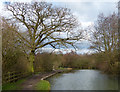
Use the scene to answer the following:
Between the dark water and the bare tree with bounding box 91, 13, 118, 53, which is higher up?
the bare tree with bounding box 91, 13, 118, 53

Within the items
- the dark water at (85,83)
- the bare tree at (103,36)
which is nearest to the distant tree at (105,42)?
the bare tree at (103,36)

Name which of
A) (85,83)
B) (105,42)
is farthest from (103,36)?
(85,83)

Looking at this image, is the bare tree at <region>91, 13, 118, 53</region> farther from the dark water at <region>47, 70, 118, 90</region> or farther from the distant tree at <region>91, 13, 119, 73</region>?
the dark water at <region>47, 70, 118, 90</region>

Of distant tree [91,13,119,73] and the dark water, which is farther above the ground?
distant tree [91,13,119,73]

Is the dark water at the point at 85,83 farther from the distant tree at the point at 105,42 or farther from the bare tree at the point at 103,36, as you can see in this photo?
the bare tree at the point at 103,36

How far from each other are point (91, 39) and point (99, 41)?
4.17 ft

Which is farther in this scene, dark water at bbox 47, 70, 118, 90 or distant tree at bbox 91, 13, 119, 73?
distant tree at bbox 91, 13, 119, 73

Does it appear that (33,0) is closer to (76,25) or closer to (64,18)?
(64,18)

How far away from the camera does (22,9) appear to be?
14.1m

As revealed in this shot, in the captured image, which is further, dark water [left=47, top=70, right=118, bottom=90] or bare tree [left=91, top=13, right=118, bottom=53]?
bare tree [left=91, top=13, right=118, bottom=53]

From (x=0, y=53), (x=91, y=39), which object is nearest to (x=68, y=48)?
(x=91, y=39)

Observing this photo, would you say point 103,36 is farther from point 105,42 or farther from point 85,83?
point 85,83

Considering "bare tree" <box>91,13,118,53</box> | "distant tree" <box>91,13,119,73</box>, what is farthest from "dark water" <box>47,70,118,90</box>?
"bare tree" <box>91,13,118,53</box>

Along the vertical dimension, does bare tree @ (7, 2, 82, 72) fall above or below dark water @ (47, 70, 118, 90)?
above
